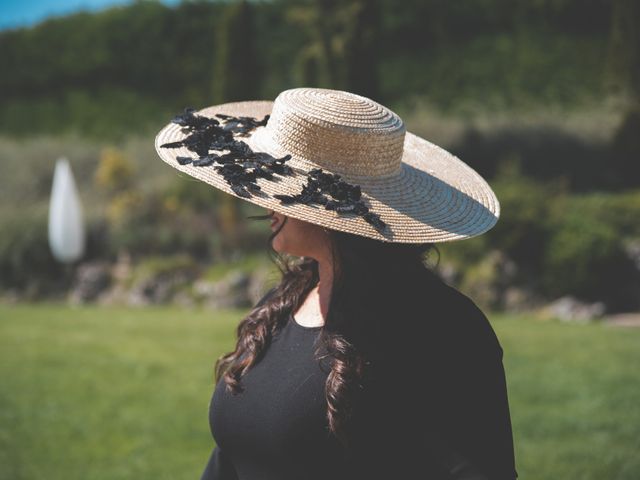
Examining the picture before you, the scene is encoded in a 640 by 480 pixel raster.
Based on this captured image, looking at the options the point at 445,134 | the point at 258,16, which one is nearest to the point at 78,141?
the point at 258,16

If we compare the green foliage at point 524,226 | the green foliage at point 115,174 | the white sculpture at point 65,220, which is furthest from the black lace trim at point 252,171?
the green foliage at point 115,174

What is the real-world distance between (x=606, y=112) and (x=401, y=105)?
17.9 ft

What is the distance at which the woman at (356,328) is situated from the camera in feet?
5.24

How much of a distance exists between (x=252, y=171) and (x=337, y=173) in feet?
0.70

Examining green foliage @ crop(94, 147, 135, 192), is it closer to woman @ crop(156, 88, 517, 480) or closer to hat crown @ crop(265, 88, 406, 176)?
woman @ crop(156, 88, 517, 480)

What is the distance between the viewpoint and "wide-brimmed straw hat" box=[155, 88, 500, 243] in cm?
167

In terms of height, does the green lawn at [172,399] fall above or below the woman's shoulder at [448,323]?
below

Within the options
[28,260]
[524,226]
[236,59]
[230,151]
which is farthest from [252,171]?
[236,59]

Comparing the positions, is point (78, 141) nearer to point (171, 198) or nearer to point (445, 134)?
point (171, 198)

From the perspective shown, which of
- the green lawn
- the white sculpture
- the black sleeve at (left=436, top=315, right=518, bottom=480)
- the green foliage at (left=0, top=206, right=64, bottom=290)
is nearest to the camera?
the black sleeve at (left=436, top=315, right=518, bottom=480)

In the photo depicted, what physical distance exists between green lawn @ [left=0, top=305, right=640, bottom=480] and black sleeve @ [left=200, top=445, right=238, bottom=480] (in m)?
2.51

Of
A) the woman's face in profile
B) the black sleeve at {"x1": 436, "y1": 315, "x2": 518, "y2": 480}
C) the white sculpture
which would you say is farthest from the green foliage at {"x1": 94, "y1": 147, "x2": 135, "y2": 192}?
the black sleeve at {"x1": 436, "y1": 315, "x2": 518, "y2": 480}

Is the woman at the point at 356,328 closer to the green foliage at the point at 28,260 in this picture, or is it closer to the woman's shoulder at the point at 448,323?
the woman's shoulder at the point at 448,323

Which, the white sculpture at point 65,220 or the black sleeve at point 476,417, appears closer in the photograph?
the black sleeve at point 476,417
